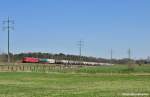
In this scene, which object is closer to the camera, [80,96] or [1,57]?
[80,96]

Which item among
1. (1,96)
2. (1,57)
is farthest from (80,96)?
(1,57)

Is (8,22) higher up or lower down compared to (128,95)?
higher up

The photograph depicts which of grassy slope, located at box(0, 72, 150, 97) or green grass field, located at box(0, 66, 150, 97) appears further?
green grass field, located at box(0, 66, 150, 97)

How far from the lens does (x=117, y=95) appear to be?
22.0 m

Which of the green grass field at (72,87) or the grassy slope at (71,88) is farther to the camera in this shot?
the green grass field at (72,87)

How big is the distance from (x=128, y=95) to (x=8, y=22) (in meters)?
→ 103

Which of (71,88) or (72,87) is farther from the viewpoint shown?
(72,87)

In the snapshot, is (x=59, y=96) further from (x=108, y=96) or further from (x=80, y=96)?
(x=108, y=96)

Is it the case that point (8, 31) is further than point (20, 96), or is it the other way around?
point (8, 31)

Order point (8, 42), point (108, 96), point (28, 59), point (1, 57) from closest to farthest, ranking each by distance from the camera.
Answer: point (108, 96), point (8, 42), point (28, 59), point (1, 57)

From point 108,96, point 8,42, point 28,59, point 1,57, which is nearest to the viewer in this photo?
point 108,96

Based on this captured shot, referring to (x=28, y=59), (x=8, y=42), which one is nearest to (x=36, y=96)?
(x=8, y=42)

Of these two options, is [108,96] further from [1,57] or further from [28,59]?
[1,57]

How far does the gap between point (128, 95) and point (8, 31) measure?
101 metres
